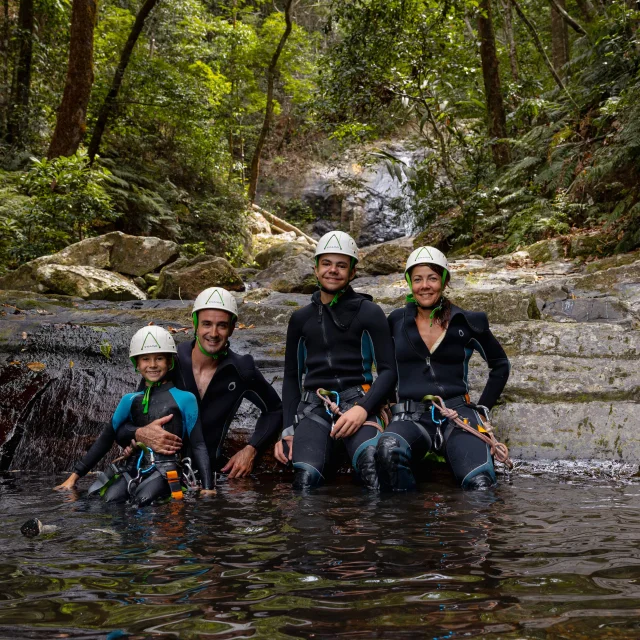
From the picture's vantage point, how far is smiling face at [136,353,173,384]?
4930mm

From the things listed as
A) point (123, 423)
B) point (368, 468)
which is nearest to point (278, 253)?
point (123, 423)

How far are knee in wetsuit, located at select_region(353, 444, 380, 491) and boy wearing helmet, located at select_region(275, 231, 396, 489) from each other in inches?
2.1

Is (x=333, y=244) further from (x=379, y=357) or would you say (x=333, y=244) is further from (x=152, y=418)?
(x=152, y=418)

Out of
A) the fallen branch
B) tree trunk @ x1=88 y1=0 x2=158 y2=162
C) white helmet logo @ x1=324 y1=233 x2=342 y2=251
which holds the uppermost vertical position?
tree trunk @ x1=88 y1=0 x2=158 y2=162

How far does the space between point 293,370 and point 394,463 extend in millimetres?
1157

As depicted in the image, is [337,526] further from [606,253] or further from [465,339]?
[606,253]

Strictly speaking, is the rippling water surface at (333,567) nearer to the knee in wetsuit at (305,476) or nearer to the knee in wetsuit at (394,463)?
the knee in wetsuit at (394,463)

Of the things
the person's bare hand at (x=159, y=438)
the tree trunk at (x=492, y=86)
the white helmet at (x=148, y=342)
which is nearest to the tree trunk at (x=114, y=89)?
the tree trunk at (x=492, y=86)

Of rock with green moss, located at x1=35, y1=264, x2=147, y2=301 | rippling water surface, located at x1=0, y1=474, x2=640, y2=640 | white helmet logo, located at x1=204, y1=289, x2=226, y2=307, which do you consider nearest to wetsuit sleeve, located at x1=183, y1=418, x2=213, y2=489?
rippling water surface, located at x1=0, y1=474, x2=640, y2=640

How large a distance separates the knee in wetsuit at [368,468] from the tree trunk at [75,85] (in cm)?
1204

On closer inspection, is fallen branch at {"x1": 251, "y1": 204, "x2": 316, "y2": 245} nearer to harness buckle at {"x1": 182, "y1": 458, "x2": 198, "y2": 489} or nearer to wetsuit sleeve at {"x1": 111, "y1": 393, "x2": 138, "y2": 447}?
wetsuit sleeve at {"x1": 111, "y1": 393, "x2": 138, "y2": 447}

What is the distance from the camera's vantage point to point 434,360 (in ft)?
16.6

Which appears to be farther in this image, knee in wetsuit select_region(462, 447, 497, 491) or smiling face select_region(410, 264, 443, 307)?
smiling face select_region(410, 264, 443, 307)

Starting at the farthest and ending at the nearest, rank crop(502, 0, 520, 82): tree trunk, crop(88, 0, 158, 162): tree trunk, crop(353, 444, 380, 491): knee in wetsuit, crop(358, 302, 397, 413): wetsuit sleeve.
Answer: crop(502, 0, 520, 82): tree trunk
crop(88, 0, 158, 162): tree trunk
crop(358, 302, 397, 413): wetsuit sleeve
crop(353, 444, 380, 491): knee in wetsuit
